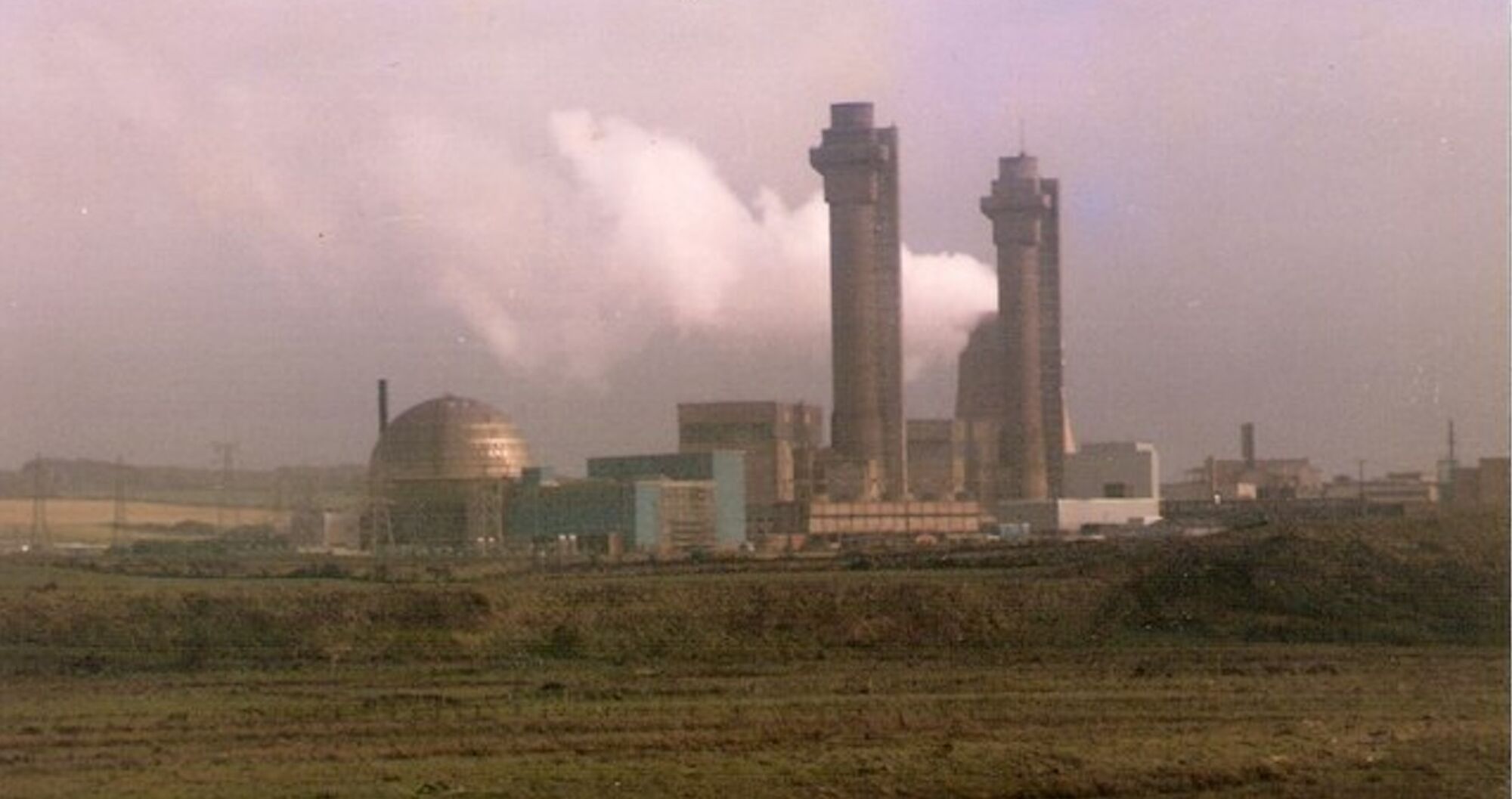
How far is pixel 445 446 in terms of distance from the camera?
212ft

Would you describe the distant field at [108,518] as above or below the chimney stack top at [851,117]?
below

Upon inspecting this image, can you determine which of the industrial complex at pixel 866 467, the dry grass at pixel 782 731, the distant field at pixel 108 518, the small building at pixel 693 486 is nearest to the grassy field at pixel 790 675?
the dry grass at pixel 782 731

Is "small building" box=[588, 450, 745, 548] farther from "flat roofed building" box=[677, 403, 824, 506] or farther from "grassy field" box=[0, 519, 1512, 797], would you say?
"grassy field" box=[0, 519, 1512, 797]

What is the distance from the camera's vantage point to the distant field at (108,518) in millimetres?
53906

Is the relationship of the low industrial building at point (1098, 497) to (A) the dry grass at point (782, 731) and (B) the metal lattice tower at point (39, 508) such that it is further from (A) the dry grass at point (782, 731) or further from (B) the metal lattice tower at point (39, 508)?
(A) the dry grass at point (782, 731)

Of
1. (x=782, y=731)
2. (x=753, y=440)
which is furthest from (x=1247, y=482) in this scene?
(x=782, y=731)

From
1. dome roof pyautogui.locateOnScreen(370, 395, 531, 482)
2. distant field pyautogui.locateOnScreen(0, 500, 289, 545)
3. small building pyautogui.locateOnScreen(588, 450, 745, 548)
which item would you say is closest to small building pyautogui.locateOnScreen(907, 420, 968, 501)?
small building pyautogui.locateOnScreen(588, 450, 745, 548)

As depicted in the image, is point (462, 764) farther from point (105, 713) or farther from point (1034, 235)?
point (1034, 235)

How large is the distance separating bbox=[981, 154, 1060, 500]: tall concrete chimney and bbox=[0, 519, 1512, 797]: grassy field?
4317 cm

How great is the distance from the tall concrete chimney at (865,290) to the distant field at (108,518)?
107 feet

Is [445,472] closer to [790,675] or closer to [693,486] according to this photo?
[693,486]

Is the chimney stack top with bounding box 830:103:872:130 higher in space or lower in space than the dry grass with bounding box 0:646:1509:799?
higher

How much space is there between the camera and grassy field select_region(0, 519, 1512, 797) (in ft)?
60.5

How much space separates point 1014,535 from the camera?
7250 cm
